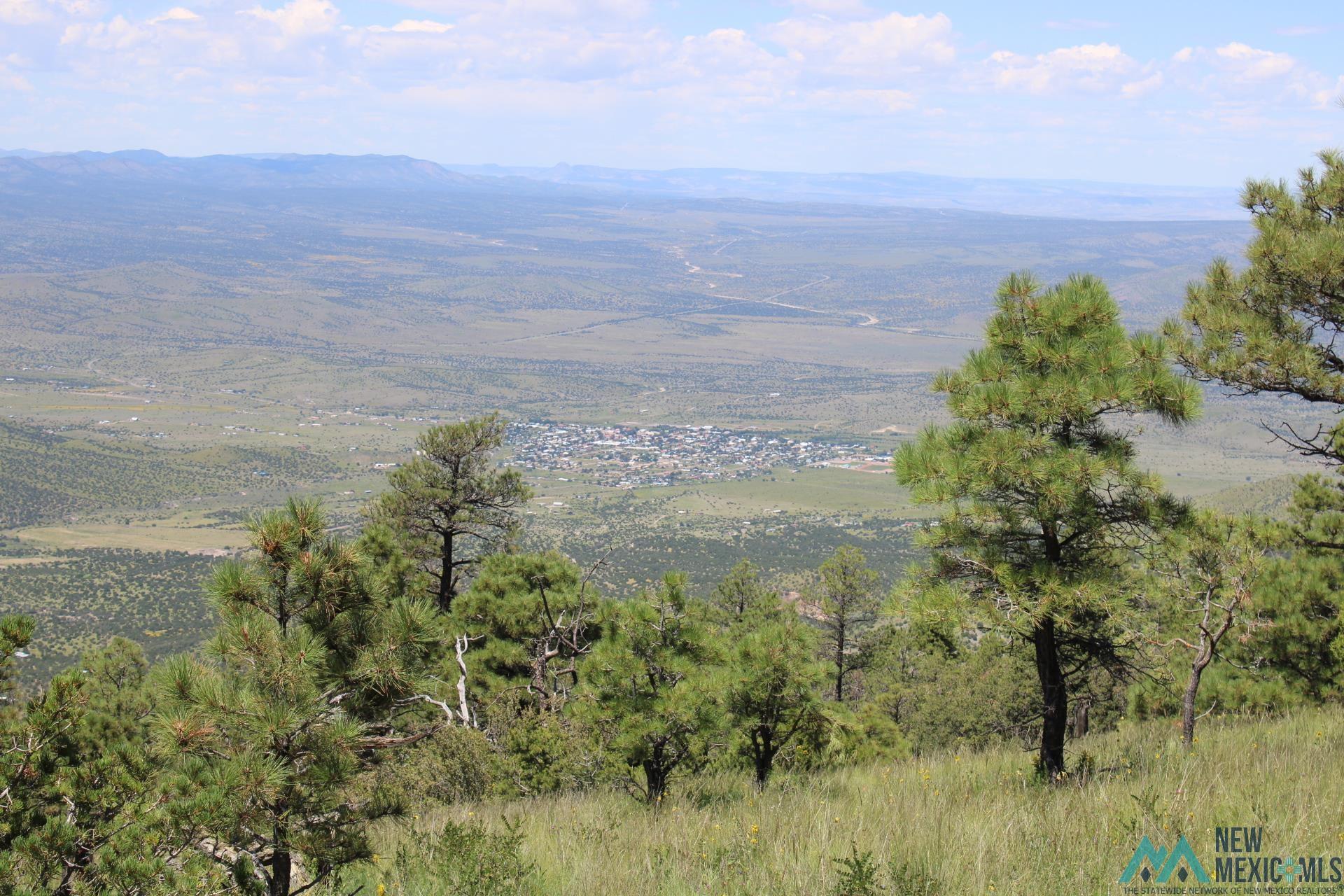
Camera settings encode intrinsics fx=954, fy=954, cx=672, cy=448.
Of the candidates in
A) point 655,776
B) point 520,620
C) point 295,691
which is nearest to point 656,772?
point 655,776

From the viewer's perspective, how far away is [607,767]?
8.81 m

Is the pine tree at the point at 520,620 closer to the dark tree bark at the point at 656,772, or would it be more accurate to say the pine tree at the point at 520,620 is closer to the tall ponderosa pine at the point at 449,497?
the tall ponderosa pine at the point at 449,497

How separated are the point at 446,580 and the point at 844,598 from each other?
27.2ft

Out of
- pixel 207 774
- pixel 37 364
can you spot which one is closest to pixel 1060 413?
pixel 207 774

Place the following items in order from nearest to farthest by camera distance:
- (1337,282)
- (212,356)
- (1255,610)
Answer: (1337,282) → (1255,610) → (212,356)

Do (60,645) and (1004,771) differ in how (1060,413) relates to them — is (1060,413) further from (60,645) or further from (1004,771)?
(60,645)

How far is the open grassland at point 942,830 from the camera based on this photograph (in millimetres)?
3686

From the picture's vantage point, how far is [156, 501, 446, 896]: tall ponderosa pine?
12.5ft

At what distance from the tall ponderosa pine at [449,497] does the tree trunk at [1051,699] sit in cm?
957

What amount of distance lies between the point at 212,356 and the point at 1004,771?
136268 millimetres

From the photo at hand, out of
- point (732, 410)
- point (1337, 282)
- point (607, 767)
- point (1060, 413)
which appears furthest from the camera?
point (732, 410)

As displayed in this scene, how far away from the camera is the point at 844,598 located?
62.5ft

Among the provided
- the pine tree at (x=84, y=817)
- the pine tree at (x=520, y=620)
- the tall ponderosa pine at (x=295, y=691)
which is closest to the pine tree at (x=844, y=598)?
the pine tree at (x=520, y=620)

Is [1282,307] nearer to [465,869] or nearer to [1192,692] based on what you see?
[1192,692]
